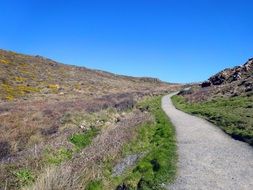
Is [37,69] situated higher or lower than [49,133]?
higher

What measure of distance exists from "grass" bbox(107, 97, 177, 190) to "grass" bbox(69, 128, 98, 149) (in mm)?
2425

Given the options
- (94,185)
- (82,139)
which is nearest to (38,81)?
(82,139)

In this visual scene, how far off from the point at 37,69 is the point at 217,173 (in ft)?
243

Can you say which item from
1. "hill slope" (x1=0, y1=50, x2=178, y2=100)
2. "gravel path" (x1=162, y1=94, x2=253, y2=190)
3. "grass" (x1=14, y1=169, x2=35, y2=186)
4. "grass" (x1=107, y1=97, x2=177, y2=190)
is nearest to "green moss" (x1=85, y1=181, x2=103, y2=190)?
"grass" (x1=107, y1=97, x2=177, y2=190)

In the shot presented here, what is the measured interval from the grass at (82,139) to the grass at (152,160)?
2425mm

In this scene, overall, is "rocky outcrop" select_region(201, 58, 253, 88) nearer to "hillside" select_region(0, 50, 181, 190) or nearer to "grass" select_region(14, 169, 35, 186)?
"hillside" select_region(0, 50, 181, 190)

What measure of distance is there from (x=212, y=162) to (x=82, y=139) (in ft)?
25.1

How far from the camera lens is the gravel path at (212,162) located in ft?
33.1

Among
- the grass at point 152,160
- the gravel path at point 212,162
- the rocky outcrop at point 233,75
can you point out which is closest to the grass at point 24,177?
the grass at point 152,160

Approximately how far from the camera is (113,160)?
1367 cm

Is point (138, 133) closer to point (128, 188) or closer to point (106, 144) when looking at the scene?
point (106, 144)

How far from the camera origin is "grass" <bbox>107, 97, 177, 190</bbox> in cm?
1071

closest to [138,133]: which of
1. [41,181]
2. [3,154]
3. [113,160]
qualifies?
[113,160]

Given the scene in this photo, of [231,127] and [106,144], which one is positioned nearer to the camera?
[106,144]
